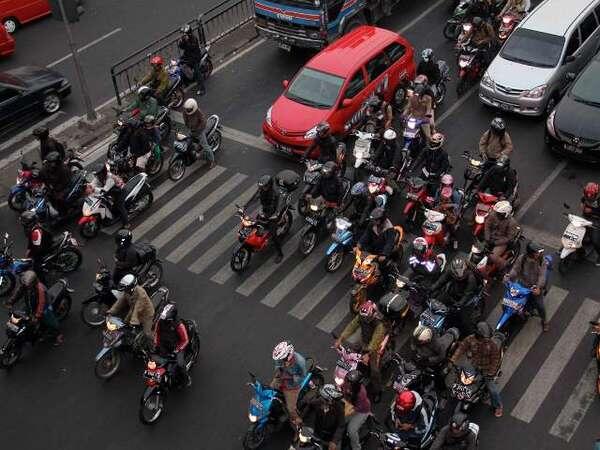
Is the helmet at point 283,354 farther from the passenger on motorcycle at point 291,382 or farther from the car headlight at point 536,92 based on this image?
the car headlight at point 536,92

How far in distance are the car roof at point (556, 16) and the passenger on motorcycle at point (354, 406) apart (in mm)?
12200

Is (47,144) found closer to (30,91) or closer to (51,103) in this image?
(30,91)

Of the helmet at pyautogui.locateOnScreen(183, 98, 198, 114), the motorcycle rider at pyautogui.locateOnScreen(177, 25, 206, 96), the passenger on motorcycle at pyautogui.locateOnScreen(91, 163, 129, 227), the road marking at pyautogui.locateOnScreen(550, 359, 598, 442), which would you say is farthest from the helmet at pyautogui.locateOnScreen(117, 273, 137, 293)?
the motorcycle rider at pyautogui.locateOnScreen(177, 25, 206, 96)

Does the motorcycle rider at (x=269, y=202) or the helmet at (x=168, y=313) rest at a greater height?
the helmet at (x=168, y=313)

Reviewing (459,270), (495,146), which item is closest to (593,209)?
(495,146)

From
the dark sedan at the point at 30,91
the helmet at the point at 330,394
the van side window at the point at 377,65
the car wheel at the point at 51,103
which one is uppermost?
the helmet at the point at 330,394

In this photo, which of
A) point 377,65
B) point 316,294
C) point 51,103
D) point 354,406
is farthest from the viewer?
point 51,103

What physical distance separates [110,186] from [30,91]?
5.49 meters

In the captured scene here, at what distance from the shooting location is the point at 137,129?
15.5 metres

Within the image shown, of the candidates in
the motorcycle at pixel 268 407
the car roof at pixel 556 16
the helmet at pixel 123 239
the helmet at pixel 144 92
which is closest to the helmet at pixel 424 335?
the motorcycle at pixel 268 407

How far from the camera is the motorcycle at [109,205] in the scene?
1441 centimetres

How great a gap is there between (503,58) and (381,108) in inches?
156

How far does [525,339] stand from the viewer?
11938mm

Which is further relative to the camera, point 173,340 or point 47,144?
point 47,144
